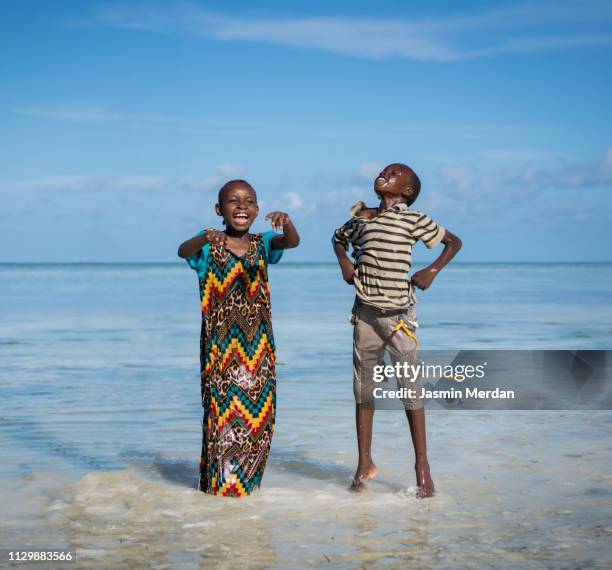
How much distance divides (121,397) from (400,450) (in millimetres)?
3762

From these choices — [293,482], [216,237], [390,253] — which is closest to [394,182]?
[390,253]

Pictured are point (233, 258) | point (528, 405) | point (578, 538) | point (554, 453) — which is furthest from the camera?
point (528, 405)

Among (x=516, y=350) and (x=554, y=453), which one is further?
(x=516, y=350)

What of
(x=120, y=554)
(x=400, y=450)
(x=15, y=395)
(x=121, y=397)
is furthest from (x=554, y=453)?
(x=15, y=395)

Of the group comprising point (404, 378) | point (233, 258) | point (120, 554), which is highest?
point (233, 258)

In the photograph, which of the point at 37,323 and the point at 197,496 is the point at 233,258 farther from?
the point at 37,323

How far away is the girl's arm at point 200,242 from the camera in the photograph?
542 cm

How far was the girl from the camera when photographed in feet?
18.6

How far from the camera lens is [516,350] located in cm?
1425

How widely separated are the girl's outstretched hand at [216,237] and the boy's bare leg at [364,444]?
4.41 feet

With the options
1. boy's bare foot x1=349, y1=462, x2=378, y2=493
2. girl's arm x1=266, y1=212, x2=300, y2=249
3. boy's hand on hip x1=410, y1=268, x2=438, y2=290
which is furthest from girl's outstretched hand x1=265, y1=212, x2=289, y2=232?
boy's bare foot x1=349, y1=462, x2=378, y2=493

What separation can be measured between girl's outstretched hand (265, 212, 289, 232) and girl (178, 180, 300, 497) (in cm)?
14

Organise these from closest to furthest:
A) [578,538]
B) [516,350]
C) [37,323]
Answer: [578,538], [516,350], [37,323]

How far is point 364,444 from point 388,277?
107 cm
